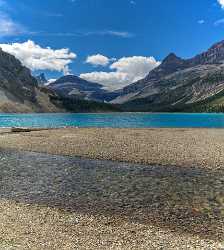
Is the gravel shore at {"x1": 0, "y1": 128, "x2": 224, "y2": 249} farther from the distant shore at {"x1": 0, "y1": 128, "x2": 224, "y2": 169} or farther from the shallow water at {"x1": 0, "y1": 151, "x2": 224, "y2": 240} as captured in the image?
the distant shore at {"x1": 0, "y1": 128, "x2": 224, "y2": 169}

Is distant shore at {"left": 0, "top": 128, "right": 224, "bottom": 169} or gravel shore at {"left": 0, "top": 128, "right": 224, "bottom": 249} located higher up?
distant shore at {"left": 0, "top": 128, "right": 224, "bottom": 169}

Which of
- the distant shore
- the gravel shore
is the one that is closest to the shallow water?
the gravel shore

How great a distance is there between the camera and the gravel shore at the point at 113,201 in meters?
21.0

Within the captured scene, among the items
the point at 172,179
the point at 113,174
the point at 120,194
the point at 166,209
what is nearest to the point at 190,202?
the point at 166,209

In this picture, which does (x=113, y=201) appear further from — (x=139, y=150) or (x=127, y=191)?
(x=139, y=150)

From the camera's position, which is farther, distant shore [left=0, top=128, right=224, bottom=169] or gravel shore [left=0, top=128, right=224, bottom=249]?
distant shore [left=0, top=128, right=224, bottom=169]

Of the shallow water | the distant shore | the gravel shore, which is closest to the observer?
the gravel shore

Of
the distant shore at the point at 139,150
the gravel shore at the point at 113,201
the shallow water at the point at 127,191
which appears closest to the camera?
the gravel shore at the point at 113,201

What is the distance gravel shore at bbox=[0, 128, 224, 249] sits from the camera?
Result: 21.0m

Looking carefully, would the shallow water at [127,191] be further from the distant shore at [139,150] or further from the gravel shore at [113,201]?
the distant shore at [139,150]

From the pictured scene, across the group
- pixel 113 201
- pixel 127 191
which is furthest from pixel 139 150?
pixel 113 201

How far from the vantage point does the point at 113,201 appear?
29031mm

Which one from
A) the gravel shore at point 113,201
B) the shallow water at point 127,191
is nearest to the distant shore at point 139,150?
the gravel shore at point 113,201

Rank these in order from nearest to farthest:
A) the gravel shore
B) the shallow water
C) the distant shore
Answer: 1. the gravel shore
2. the shallow water
3. the distant shore
